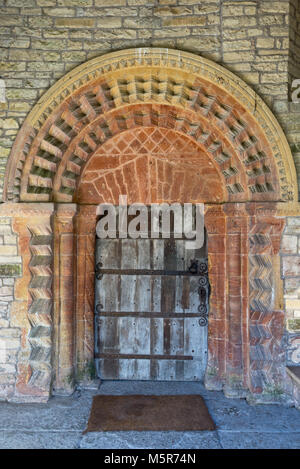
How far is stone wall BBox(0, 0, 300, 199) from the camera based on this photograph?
13.4 feet

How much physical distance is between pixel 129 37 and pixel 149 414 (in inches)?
157

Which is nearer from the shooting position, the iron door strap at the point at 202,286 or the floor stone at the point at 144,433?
the floor stone at the point at 144,433

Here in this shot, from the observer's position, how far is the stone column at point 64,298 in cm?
433

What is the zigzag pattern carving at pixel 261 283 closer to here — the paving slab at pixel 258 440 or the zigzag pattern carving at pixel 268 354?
the zigzag pattern carving at pixel 268 354

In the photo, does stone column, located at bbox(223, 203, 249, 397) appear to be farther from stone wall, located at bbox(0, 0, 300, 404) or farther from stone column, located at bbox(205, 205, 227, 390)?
stone wall, located at bbox(0, 0, 300, 404)

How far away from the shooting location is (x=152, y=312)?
475 cm

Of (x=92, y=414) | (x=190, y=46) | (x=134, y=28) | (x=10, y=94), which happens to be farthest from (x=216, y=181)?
(x=92, y=414)

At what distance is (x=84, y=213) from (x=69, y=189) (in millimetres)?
347

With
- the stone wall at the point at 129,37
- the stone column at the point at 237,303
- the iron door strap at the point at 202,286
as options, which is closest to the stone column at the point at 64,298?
the stone wall at the point at 129,37

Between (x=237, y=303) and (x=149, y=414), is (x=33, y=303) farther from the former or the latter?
(x=237, y=303)

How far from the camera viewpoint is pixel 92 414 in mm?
3846

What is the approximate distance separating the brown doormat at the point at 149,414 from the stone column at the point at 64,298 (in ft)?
1.57

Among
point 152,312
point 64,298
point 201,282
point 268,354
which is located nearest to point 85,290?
point 64,298
